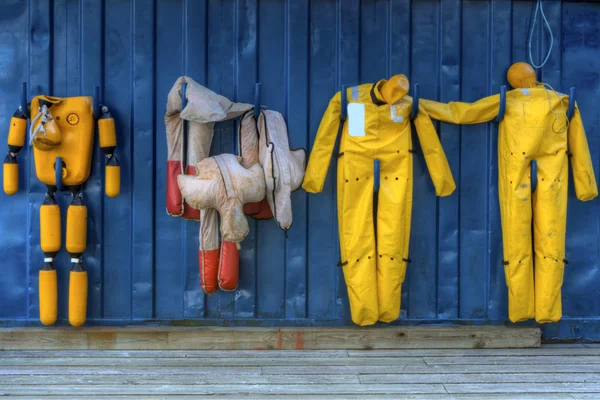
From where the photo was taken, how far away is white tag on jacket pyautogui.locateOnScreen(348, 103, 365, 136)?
3959 mm

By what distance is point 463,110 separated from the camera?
4020mm

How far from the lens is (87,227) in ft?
13.4

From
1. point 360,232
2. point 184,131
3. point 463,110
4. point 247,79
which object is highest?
point 247,79

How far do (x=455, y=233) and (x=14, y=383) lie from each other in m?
2.62

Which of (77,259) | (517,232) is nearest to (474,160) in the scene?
(517,232)

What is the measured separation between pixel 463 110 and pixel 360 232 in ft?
3.11

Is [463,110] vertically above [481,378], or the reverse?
[463,110]

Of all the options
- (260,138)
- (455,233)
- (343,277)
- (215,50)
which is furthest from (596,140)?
(215,50)

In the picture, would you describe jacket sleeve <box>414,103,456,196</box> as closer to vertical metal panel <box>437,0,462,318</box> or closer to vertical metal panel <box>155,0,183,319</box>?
vertical metal panel <box>437,0,462,318</box>

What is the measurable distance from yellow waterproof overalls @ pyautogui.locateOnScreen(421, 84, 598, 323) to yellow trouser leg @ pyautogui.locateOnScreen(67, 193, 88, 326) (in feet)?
6.94

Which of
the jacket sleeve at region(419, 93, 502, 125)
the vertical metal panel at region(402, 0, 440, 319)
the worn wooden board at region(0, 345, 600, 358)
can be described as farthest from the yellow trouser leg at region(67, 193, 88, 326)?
the jacket sleeve at region(419, 93, 502, 125)

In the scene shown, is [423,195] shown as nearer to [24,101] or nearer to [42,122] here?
[42,122]

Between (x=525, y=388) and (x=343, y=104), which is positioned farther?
(x=343, y=104)

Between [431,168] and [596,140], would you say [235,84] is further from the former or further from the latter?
[596,140]
